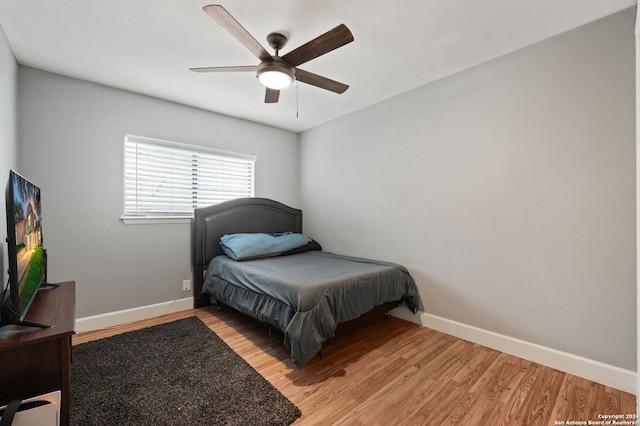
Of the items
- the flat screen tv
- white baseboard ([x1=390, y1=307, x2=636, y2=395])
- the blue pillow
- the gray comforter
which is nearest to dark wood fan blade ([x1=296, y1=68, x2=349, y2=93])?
the gray comforter

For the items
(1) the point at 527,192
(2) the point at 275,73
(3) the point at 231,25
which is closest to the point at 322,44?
(2) the point at 275,73

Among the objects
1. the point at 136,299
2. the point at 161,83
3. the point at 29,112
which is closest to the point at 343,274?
the point at 136,299

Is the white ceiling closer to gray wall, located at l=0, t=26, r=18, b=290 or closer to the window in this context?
gray wall, located at l=0, t=26, r=18, b=290

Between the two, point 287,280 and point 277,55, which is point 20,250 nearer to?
point 287,280

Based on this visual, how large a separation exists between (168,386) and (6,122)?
2.07 meters

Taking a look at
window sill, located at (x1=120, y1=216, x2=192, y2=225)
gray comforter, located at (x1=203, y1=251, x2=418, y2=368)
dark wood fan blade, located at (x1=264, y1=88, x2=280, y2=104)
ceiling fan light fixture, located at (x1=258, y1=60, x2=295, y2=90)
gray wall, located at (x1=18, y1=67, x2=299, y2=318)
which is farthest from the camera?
window sill, located at (x1=120, y1=216, x2=192, y2=225)

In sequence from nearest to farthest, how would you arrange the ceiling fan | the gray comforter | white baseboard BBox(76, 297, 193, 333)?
the ceiling fan, the gray comforter, white baseboard BBox(76, 297, 193, 333)

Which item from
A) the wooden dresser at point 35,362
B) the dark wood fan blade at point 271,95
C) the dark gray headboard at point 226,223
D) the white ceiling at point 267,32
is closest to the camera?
the wooden dresser at point 35,362

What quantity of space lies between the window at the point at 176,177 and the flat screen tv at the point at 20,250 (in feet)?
4.05

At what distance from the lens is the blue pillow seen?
10.0 ft

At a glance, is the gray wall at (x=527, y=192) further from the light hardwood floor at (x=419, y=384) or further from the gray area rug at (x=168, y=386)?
the gray area rug at (x=168, y=386)

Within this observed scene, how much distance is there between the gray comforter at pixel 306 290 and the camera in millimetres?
1969

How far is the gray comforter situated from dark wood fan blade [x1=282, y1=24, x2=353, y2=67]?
1544 mm

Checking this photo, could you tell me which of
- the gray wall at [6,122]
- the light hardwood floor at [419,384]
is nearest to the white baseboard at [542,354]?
the light hardwood floor at [419,384]
